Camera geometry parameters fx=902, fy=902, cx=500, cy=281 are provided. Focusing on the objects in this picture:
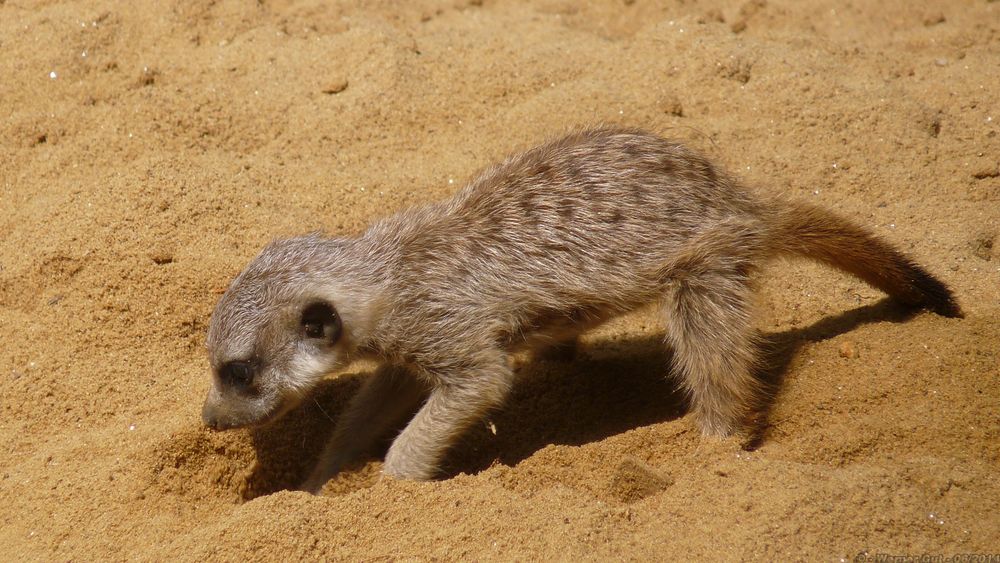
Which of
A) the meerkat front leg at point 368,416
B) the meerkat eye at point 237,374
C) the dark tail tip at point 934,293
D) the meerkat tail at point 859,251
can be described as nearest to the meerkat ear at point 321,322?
the meerkat eye at point 237,374

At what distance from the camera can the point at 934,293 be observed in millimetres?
3590

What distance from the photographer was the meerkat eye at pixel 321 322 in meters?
3.34

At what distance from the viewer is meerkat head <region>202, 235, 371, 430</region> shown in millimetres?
3291

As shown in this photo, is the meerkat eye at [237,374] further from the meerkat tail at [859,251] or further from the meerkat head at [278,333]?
the meerkat tail at [859,251]

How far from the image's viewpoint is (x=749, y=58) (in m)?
5.05

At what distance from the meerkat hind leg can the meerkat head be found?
123 centimetres

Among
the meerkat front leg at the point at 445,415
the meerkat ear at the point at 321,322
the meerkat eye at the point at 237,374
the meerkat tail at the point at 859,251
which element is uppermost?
the meerkat tail at the point at 859,251

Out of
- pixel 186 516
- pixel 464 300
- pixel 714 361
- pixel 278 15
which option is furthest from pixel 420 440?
pixel 278 15

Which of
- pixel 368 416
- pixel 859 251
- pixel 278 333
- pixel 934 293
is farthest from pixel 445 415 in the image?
pixel 934 293

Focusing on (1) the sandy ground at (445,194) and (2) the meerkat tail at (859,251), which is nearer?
(1) the sandy ground at (445,194)

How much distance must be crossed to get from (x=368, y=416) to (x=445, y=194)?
4.03ft

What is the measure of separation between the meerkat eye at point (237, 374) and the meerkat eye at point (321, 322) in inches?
9.6

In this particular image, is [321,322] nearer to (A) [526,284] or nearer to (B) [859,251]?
(A) [526,284]

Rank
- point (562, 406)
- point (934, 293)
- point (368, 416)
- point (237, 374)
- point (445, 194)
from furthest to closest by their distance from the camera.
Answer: point (445, 194) → point (562, 406) → point (368, 416) → point (934, 293) → point (237, 374)
